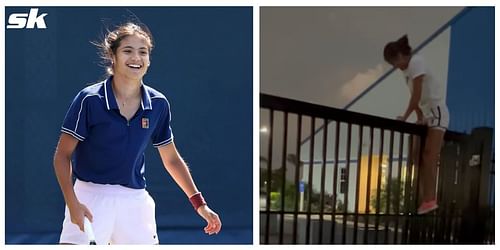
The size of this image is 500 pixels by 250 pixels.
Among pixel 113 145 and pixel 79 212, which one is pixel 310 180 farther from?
pixel 79 212

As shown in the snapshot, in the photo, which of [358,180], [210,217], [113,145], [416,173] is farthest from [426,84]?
[113,145]

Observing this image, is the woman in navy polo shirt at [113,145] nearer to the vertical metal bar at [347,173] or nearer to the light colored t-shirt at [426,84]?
the vertical metal bar at [347,173]

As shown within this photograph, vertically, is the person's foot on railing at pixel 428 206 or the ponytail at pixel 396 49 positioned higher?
the ponytail at pixel 396 49

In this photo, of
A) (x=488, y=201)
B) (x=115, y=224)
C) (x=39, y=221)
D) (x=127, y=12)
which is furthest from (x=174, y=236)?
(x=488, y=201)

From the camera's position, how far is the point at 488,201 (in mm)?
2938

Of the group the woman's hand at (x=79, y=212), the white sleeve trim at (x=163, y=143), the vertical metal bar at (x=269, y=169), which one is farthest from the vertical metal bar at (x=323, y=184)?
the woman's hand at (x=79, y=212)

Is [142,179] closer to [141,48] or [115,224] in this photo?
[115,224]

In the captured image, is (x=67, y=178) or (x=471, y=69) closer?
(x=67, y=178)

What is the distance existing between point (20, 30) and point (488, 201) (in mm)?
2329

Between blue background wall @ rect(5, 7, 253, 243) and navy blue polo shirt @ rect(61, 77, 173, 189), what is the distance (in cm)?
6

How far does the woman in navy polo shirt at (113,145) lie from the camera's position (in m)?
2.67

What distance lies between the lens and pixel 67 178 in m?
2.73

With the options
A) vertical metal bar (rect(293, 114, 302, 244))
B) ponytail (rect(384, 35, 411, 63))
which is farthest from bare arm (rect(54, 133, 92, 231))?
ponytail (rect(384, 35, 411, 63))

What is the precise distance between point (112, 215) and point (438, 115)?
1.56 metres
